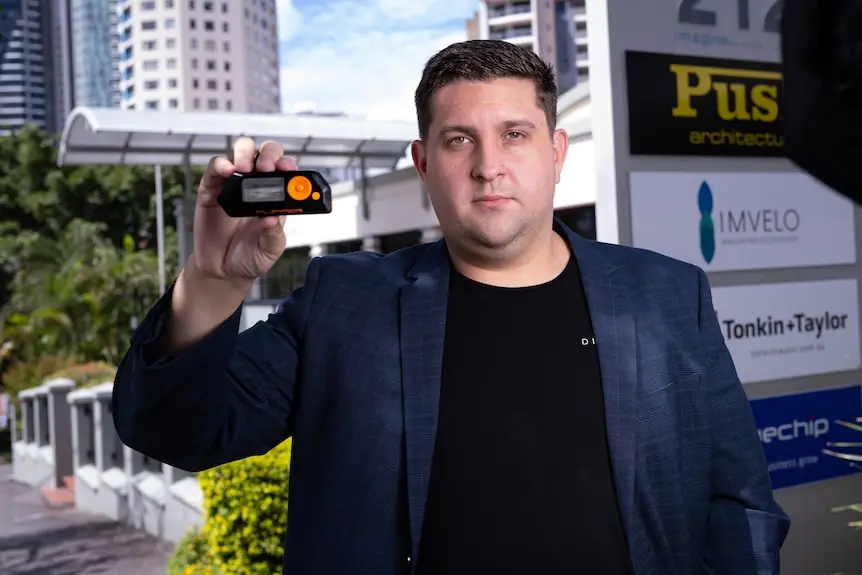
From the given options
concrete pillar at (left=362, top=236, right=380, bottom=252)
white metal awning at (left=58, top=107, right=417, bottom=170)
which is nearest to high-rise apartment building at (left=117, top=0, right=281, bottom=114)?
concrete pillar at (left=362, top=236, right=380, bottom=252)

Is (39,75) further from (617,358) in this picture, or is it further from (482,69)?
(617,358)

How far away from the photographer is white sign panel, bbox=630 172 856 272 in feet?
13.5

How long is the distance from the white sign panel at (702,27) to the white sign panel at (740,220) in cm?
53

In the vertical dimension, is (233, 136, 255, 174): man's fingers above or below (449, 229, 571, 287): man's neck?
above

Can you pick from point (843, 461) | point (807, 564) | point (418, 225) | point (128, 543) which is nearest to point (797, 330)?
point (843, 461)

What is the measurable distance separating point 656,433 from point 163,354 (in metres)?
0.93

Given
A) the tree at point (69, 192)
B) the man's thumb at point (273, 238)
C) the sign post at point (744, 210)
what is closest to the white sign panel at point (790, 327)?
the sign post at point (744, 210)

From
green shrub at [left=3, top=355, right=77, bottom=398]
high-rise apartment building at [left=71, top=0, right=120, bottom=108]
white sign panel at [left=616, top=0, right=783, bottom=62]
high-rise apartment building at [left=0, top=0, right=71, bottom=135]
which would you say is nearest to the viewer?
white sign panel at [left=616, top=0, right=783, bottom=62]

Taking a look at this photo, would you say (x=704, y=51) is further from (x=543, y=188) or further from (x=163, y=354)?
(x=163, y=354)

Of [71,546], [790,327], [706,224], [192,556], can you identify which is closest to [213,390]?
[706,224]

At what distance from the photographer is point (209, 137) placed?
14.6 metres

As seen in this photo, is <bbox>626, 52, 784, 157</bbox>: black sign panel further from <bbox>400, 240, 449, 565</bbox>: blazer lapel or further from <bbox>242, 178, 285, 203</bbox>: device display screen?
<bbox>242, 178, 285, 203</bbox>: device display screen

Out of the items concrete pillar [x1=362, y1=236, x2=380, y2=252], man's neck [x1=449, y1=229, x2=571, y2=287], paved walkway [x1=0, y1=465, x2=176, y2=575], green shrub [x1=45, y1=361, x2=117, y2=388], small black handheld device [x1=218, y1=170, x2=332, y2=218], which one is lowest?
paved walkway [x1=0, y1=465, x2=176, y2=575]

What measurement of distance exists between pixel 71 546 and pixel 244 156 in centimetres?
1097
